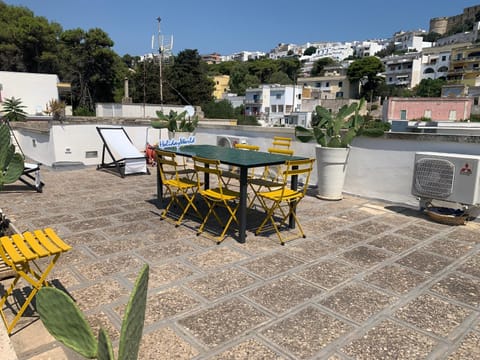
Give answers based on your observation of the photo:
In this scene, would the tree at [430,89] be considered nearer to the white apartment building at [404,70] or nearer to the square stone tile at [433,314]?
the white apartment building at [404,70]

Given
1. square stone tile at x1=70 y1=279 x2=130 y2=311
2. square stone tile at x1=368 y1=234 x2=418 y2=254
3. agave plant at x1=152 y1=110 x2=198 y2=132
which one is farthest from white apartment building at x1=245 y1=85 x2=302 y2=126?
square stone tile at x1=70 y1=279 x2=130 y2=311

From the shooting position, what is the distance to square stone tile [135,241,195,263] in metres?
3.57

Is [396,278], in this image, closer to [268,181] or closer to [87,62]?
[268,181]

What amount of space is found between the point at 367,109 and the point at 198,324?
6137 cm

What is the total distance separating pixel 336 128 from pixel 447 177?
196cm

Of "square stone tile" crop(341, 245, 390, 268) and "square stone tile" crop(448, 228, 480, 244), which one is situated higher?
"square stone tile" crop(448, 228, 480, 244)

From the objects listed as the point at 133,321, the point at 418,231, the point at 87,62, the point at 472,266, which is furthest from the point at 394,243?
the point at 87,62

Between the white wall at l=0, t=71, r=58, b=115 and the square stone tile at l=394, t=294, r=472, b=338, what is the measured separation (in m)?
28.1

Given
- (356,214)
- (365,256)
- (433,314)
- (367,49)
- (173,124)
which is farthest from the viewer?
(367,49)

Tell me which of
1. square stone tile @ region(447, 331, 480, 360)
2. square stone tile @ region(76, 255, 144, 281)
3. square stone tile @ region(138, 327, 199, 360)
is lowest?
square stone tile @ region(447, 331, 480, 360)

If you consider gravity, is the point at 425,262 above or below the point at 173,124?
below

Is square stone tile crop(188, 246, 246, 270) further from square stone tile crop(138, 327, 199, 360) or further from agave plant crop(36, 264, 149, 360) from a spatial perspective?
agave plant crop(36, 264, 149, 360)

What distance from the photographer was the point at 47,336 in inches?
88.6

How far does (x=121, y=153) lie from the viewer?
7.88 metres
